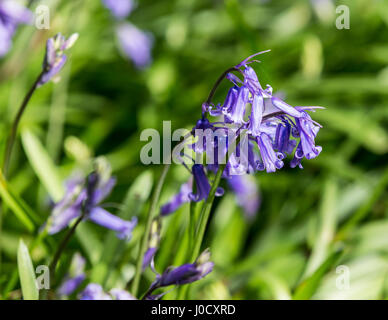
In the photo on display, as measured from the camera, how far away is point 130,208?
165 centimetres

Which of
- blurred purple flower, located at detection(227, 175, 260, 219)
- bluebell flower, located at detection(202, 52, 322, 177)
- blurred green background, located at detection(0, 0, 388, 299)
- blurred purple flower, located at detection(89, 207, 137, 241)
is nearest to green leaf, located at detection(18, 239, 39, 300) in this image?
blurred purple flower, located at detection(89, 207, 137, 241)

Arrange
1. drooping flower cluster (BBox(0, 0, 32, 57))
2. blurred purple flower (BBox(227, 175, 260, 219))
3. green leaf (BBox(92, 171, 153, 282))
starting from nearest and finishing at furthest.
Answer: green leaf (BBox(92, 171, 153, 282))
drooping flower cluster (BBox(0, 0, 32, 57))
blurred purple flower (BBox(227, 175, 260, 219))

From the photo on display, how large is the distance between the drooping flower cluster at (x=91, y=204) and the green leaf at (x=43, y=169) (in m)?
0.49

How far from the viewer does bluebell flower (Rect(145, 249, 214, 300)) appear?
109 cm

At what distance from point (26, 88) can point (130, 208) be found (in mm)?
1490

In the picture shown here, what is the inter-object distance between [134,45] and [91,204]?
2066mm

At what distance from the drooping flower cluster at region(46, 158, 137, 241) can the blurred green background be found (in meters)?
0.19

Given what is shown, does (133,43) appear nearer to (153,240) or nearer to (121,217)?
(121,217)

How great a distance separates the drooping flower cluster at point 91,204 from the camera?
4.15 ft

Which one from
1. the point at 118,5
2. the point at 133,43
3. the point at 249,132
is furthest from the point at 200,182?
the point at 133,43

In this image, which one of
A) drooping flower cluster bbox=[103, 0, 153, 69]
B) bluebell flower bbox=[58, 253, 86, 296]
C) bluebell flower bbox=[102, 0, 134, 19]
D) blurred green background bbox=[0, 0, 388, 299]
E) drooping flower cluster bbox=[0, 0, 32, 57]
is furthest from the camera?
drooping flower cluster bbox=[103, 0, 153, 69]

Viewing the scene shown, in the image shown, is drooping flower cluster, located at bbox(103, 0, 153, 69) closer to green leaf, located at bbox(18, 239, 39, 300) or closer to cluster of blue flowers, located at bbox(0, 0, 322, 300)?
cluster of blue flowers, located at bbox(0, 0, 322, 300)

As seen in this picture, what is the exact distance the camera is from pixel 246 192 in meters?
2.38

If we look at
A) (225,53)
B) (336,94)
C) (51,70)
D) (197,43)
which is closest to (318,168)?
(336,94)
